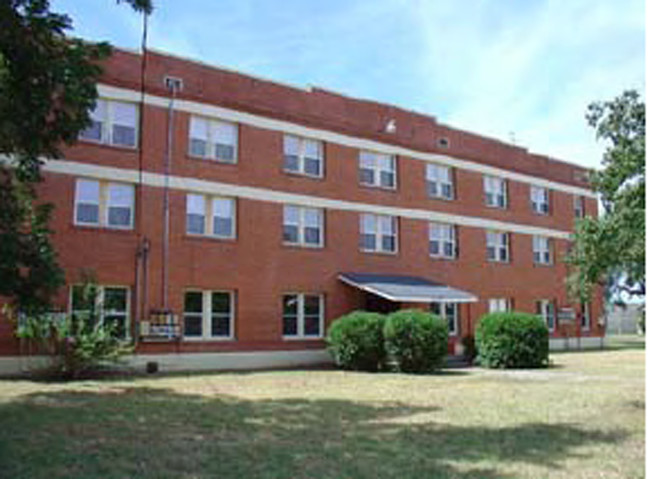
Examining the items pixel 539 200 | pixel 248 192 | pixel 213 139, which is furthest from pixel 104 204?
pixel 539 200

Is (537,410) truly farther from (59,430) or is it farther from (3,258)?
(3,258)

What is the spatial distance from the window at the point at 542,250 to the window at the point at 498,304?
327 cm

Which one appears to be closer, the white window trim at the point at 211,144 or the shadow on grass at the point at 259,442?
the shadow on grass at the point at 259,442

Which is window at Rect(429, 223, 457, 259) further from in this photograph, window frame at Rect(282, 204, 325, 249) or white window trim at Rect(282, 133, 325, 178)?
white window trim at Rect(282, 133, 325, 178)

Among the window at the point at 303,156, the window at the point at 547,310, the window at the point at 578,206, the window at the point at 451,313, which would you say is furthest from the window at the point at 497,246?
the window at the point at 303,156

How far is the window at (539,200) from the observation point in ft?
117

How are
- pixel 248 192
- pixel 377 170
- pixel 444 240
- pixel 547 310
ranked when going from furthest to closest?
pixel 547 310 < pixel 444 240 < pixel 377 170 < pixel 248 192

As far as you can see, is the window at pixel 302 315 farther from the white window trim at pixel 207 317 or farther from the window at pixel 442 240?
the window at pixel 442 240

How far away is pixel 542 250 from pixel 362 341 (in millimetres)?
17405

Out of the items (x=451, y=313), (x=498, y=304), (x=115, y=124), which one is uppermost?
(x=115, y=124)

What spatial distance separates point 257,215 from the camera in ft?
79.8

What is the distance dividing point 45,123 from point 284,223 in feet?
45.5

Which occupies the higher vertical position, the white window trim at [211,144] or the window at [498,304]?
the white window trim at [211,144]

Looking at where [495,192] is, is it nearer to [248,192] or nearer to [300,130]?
[300,130]
